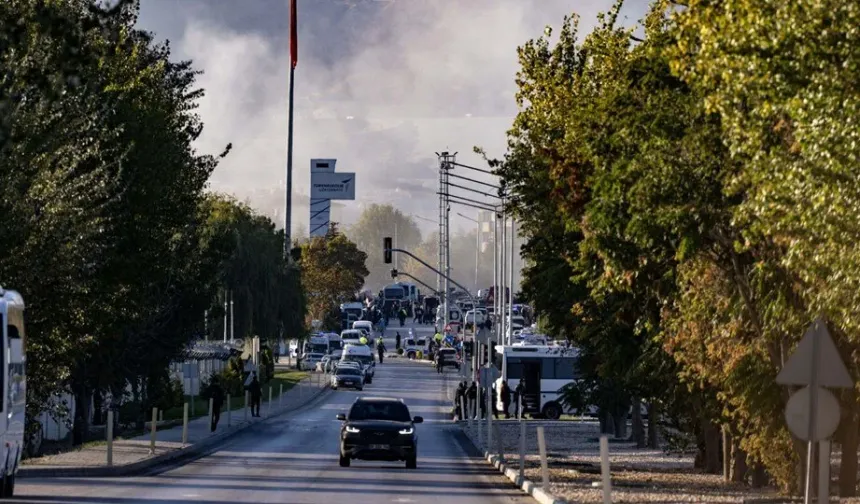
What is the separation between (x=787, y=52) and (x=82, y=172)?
25.1 meters

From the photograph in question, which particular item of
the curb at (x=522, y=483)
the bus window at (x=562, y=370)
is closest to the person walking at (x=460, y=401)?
the bus window at (x=562, y=370)

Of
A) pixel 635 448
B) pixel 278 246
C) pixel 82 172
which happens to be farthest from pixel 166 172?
pixel 278 246

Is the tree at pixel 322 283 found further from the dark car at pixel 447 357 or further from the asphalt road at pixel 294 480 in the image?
the asphalt road at pixel 294 480

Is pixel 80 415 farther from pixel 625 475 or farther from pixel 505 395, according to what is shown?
pixel 505 395

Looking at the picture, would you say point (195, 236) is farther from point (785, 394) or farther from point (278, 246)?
point (278, 246)

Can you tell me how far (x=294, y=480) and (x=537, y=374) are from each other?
4783 cm

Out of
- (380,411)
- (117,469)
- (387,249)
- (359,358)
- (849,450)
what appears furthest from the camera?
(359,358)

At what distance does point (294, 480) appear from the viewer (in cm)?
3250

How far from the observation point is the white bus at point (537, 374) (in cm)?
7875

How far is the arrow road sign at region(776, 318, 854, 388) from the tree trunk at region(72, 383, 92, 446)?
36034mm

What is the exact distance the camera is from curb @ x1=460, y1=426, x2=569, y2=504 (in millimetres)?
27183

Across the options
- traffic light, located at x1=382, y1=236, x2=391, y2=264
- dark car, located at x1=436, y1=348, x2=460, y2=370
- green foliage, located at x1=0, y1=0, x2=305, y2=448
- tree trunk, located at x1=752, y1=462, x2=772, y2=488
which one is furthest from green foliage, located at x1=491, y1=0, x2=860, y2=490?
dark car, located at x1=436, y1=348, x2=460, y2=370

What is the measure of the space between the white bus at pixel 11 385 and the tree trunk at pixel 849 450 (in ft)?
39.8

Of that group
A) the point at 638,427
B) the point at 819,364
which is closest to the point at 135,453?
the point at 638,427
